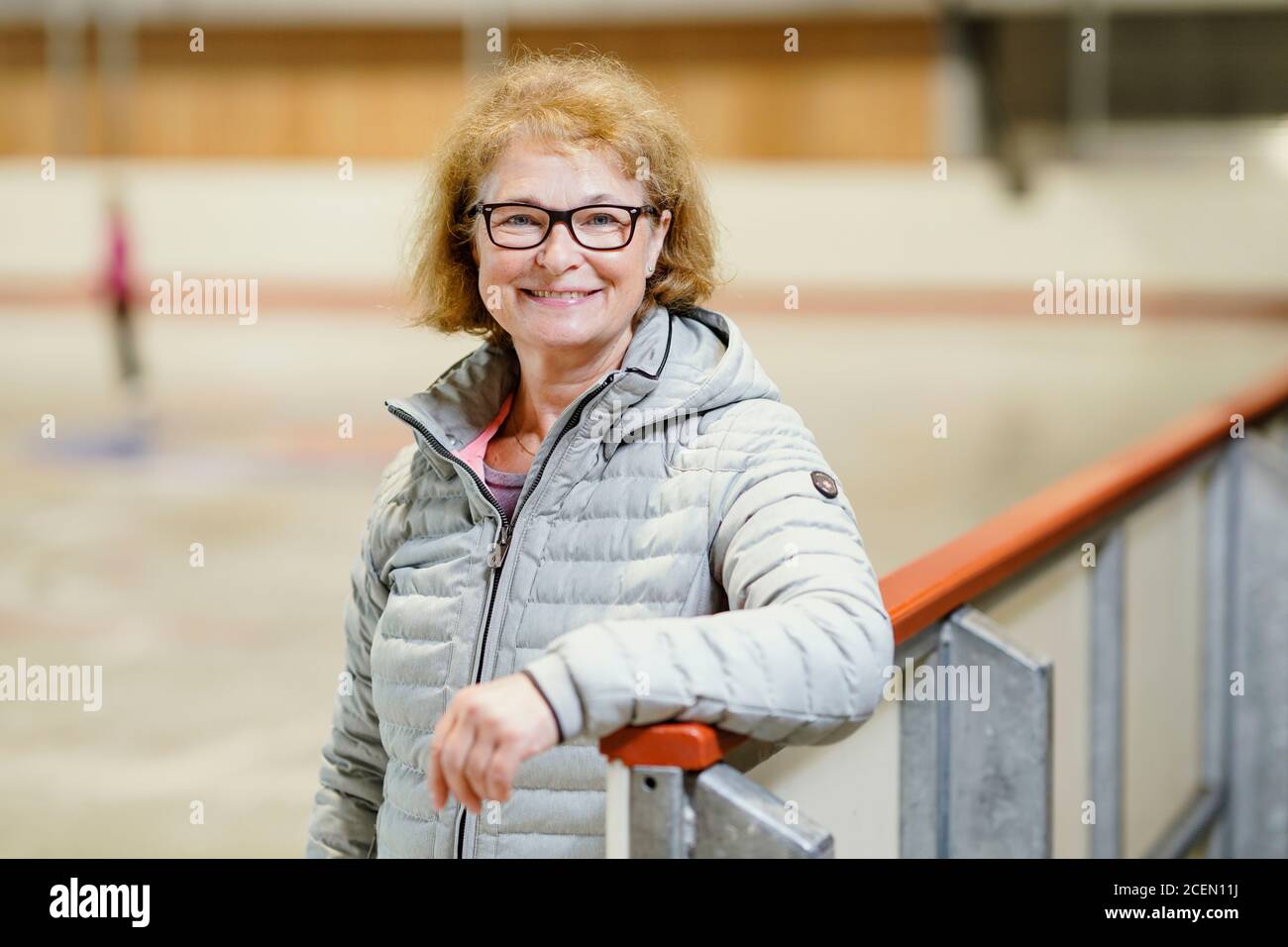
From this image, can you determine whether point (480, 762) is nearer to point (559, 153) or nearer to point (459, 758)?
point (459, 758)

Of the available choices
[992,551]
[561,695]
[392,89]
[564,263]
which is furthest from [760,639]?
[392,89]

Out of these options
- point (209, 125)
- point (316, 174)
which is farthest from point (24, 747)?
point (209, 125)

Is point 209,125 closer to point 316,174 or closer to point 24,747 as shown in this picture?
point 316,174

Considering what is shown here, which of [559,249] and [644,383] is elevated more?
[559,249]

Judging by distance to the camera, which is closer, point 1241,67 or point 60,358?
point 60,358

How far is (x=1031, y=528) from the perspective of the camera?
2375mm

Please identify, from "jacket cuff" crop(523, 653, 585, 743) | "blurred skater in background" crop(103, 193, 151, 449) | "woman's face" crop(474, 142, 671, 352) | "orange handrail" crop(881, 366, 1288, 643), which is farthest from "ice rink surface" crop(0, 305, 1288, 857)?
"jacket cuff" crop(523, 653, 585, 743)

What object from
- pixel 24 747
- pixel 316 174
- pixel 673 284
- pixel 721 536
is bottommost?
pixel 24 747

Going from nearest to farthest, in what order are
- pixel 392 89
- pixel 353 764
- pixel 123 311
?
1. pixel 353 764
2. pixel 123 311
3. pixel 392 89

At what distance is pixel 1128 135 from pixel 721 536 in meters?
16.9

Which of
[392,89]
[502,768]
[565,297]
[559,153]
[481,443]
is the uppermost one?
[392,89]

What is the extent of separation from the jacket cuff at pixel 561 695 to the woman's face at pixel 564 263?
1.67 feet

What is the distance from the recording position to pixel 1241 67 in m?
17.0

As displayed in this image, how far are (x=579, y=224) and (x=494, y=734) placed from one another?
0.64 metres
